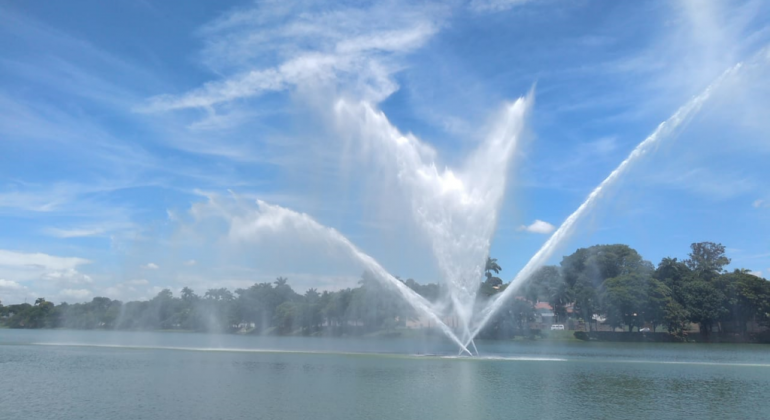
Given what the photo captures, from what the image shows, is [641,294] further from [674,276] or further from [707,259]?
[707,259]

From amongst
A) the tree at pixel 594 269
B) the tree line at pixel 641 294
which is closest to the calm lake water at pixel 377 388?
the tree line at pixel 641 294

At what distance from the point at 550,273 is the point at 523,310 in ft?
44.4

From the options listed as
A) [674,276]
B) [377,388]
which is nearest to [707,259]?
[674,276]

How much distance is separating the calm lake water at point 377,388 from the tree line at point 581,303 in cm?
2460

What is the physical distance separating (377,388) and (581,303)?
278 ft

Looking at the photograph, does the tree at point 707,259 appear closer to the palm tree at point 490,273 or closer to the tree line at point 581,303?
the tree line at point 581,303

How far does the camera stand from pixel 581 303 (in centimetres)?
11150

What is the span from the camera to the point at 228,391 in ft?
115

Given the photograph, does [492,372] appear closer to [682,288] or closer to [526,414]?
[526,414]

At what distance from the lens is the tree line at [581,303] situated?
10306 centimetres

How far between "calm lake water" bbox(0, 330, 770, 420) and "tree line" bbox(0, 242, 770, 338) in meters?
24.6

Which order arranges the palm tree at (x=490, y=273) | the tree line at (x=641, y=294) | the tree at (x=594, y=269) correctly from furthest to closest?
the palm tree at (x=490, y=273) < the tree at (x=594, y=269) < the tree line at (x=641, y=294)

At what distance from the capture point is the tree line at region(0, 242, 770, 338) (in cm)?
10306

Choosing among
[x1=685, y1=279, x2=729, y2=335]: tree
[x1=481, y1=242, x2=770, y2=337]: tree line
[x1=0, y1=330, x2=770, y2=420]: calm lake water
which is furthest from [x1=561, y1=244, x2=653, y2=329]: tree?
[x1=0, y1=330, x2=770, y2=420]: calm lake water
